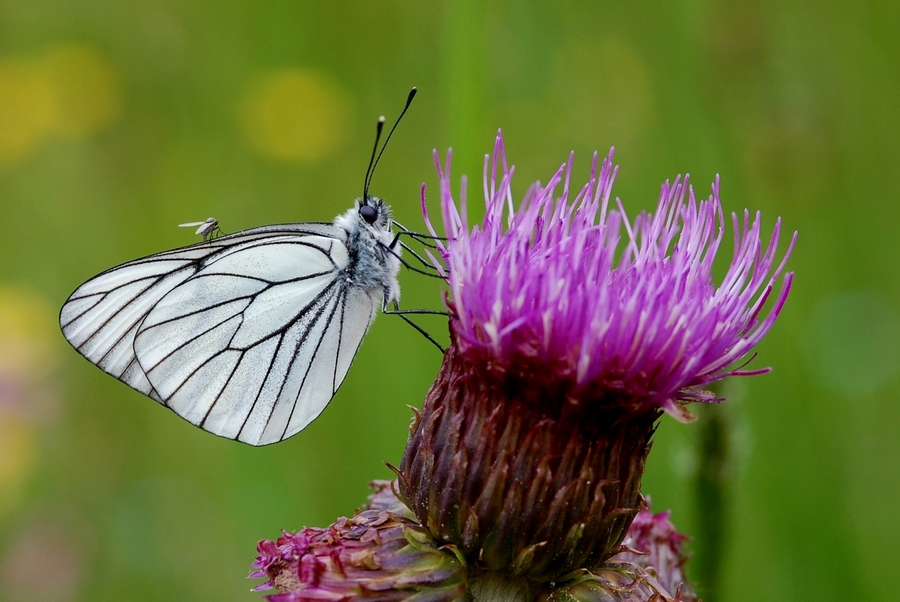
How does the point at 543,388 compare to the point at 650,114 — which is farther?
the point at 650,114

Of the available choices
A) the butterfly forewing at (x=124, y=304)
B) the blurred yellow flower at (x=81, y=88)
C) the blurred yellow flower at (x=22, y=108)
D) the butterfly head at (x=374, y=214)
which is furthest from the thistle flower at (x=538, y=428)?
the blurred yellow flower at (x=22, y=108)

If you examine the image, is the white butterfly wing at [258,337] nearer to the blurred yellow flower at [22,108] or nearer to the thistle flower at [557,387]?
the thistle flower at [557,387]

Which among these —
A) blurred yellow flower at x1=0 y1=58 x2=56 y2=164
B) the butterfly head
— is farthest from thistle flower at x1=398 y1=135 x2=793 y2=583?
blurred yellow flower at x1=0 y1=58 x2=56 y2=164

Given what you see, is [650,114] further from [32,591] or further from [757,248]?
[32,591]

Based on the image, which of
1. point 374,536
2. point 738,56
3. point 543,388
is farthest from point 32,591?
point 738,56

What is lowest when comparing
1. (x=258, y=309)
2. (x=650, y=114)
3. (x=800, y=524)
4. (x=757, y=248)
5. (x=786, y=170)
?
(x=800, y=524)

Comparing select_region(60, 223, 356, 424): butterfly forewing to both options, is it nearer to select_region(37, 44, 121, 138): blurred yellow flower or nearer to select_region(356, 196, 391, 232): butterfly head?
select_region(356, 196, 391, 232): butterfly head

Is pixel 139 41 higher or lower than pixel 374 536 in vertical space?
higher
